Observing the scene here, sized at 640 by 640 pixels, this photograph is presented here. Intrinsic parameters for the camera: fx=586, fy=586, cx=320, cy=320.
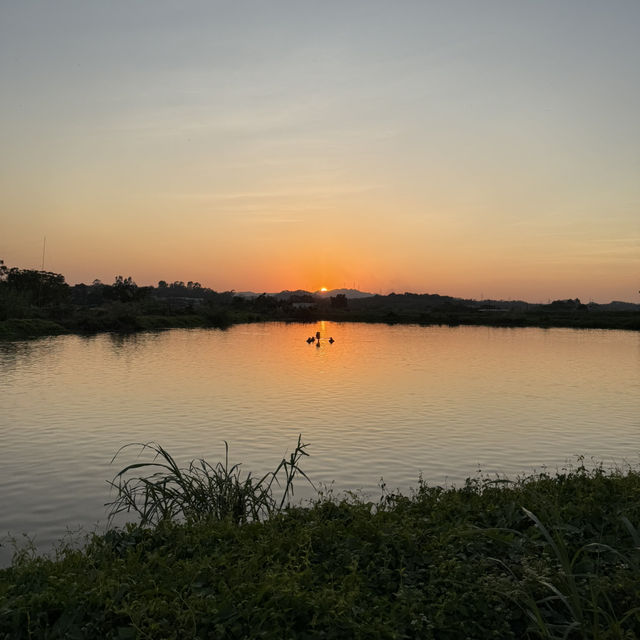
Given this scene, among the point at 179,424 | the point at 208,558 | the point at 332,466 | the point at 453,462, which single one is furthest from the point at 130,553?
the point at 179,424

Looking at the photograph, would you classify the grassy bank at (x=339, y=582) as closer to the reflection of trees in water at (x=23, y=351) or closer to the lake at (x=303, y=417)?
the lake at (x=303, y=417)

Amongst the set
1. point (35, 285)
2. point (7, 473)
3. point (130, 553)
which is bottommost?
point (7, 473)

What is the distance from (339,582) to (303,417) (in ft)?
53.0

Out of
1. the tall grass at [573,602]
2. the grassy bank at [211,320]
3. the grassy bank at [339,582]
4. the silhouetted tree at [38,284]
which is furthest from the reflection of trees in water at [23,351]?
the silhouetted tree at [38,284]

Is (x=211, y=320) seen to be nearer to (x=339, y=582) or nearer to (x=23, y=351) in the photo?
(x=23, y=351)

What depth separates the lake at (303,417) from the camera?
46.5ft

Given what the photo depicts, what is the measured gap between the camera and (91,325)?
2788 inches

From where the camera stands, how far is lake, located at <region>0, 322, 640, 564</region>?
1417cm

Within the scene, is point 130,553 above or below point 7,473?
above

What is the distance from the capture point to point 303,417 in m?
22.2

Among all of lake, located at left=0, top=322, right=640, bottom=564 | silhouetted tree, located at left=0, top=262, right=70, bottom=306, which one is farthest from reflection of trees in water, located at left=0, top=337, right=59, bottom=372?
A: silhouetted tree, located at left=0, top=262, right=70, bottom=306

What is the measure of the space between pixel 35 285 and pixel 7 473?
9315 centimetres

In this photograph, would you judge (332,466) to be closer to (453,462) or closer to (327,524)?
(453,462)

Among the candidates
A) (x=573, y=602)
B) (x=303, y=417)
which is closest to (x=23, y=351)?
(x=303, y=417)
